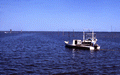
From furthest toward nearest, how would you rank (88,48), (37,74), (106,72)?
(88,48) → (106,72) → (37,74)

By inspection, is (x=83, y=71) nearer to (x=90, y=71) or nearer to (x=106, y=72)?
(x=90, y=71)

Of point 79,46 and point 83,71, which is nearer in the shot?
point 83,71

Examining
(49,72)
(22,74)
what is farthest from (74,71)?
(22,74)

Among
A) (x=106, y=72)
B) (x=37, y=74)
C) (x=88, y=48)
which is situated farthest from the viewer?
(x=88, y=48)

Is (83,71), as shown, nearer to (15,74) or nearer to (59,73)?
(59,73)

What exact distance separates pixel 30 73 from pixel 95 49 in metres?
32.5

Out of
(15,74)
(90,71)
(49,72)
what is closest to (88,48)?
(90,71)

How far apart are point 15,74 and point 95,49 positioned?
111 ft

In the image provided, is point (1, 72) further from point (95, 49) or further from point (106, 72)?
point (95, 49)

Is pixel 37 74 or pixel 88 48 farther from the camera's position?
pixel 88 48

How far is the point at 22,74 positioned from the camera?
19.8 m

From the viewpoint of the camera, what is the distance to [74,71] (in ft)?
70.2

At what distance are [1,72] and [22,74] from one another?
3690 mm

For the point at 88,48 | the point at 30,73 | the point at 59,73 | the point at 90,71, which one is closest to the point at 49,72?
the point at 59,73
